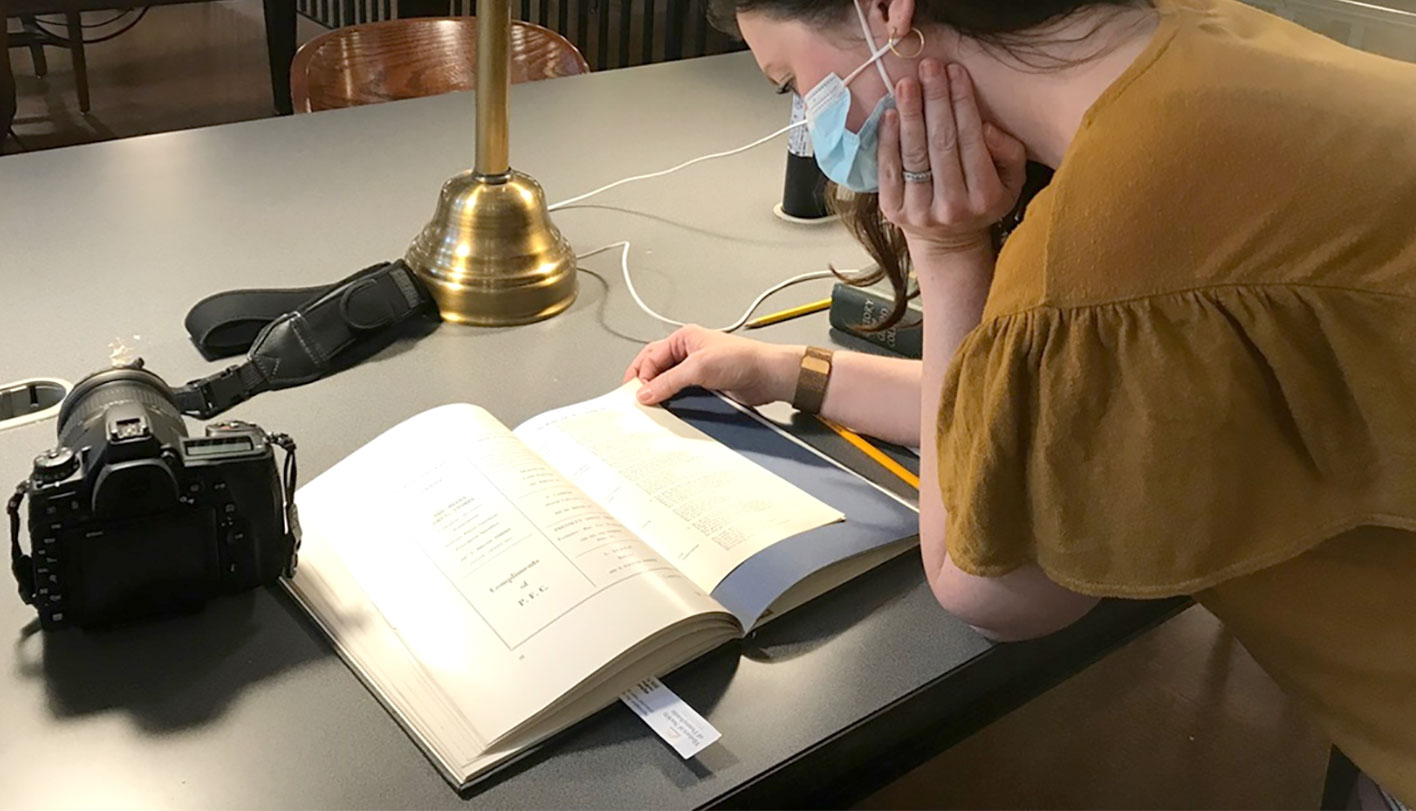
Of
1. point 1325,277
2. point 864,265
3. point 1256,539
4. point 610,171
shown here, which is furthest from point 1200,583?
point 610,171

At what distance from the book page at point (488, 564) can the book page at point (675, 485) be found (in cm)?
4

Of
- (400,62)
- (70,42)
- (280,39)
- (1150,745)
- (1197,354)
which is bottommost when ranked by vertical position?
(1150,745)

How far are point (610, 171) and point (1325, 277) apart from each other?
1.08 meters

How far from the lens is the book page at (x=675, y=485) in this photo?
0.90 meters

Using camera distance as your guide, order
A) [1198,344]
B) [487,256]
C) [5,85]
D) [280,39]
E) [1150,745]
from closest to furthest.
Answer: [1198,344], [487,256], [1150,745], [5,85], [280,39]

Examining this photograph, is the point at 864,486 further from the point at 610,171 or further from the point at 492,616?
the point at 610,171

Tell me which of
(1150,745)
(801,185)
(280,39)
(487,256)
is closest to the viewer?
(487,256)

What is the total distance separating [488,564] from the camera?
84 cm

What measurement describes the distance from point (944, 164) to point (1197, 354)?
0.25 m

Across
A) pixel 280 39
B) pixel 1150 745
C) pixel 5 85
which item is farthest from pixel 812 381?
pixel 280 39

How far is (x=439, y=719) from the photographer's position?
0.74m

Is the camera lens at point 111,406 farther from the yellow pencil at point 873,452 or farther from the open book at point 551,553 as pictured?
the yellow pencil at point 873,452

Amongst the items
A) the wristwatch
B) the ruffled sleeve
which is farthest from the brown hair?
the ruffled sleeve

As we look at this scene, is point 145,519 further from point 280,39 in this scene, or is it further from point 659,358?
point 280,39
